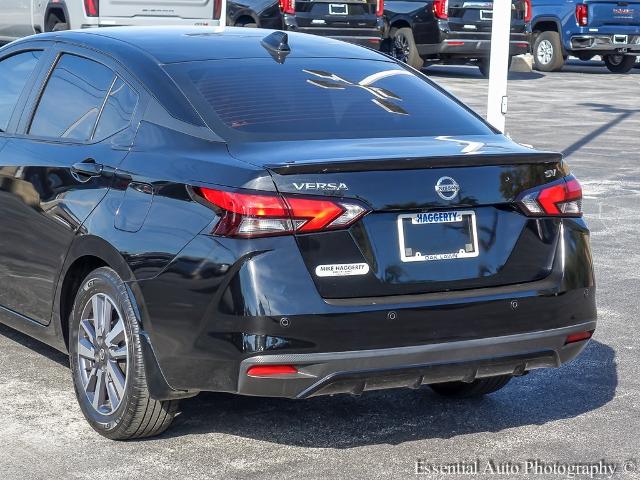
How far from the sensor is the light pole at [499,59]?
11.4 meters

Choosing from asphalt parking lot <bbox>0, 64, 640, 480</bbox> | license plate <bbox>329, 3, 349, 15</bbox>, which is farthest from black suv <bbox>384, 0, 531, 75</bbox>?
asphalt parking lot <bbox>0, 64, 640, 480</bbox>

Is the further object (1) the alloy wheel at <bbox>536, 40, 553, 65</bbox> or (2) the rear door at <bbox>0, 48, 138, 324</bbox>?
(1) the alloy wheel at <bbox>536, 40, 553, 65</bbox>

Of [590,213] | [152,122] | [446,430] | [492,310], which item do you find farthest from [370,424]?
[590,213]

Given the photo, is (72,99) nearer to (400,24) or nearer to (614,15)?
(400,24)

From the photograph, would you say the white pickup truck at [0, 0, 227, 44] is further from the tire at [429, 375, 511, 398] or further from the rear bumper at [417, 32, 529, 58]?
the tire at [429, 375, 511, 398]

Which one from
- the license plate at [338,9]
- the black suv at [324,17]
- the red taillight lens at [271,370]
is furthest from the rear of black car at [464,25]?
the red taillight lens at [271,370]

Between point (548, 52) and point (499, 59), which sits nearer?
point (499, 59)

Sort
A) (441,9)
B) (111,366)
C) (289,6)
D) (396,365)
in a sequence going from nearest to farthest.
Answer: (396,365)
(111,366)
(289,6)
(441,9)

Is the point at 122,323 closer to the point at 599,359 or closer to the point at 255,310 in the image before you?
the point at 255,310

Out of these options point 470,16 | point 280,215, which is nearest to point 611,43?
point 470,16

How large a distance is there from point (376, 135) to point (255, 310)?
1.12 metres

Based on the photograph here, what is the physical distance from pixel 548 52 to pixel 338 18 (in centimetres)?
580

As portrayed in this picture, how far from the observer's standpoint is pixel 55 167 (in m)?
5.78

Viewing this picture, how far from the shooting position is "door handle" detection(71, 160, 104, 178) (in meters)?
5.47
